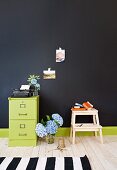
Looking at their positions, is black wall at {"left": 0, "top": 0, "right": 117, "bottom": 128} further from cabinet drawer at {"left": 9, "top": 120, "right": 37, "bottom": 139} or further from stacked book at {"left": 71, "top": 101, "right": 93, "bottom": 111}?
cabinet drawer at {"left": 9, "top": 120, "right": 37, "bottom": 139}

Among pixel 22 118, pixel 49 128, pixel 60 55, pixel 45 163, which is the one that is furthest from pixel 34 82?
pixel 45 163

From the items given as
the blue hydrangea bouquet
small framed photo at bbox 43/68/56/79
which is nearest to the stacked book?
the blue hydrangea bouquet

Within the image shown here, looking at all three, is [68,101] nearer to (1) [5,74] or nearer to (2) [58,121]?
(2) [58,121]

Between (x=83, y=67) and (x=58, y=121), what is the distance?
1.03m

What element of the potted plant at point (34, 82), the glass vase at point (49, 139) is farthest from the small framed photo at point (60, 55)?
the glass vase at point (49, 139)

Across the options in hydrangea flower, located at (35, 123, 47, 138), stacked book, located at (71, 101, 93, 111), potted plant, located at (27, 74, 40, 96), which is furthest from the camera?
potted plant, located at (27, 74, 40, 96)

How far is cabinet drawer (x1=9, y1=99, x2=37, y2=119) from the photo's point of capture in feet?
9.28

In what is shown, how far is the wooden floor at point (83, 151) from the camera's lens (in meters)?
2.26

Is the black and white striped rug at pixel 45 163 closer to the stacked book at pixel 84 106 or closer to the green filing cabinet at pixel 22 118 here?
the green filing cabinet at pixel 22 118

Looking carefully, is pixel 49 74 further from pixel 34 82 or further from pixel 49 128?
pixel 49 128

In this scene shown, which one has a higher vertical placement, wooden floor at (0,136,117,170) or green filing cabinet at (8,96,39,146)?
green filing cabinet at (8,96,39,146)

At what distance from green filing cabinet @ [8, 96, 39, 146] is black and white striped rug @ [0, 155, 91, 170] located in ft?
1.65

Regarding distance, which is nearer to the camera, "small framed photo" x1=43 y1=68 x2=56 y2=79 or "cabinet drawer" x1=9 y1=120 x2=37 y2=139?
"cabinet drawer" x1=9 y1=120 x2=37 y2=139

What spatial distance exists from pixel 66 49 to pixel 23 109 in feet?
4.18
